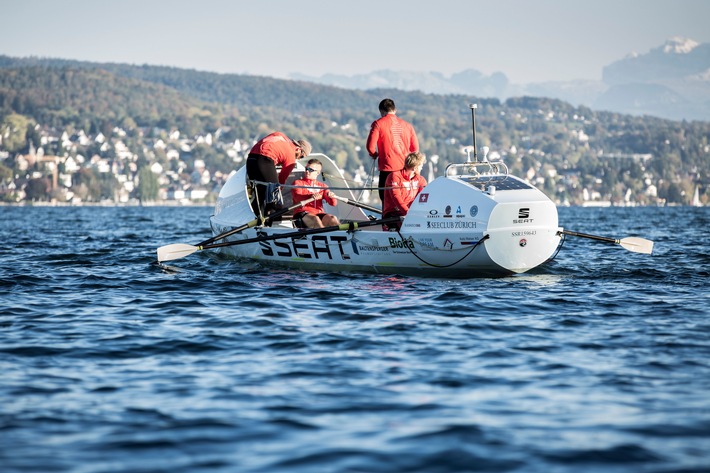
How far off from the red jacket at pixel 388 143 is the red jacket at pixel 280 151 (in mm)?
2612

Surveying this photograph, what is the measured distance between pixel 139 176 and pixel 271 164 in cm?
14781

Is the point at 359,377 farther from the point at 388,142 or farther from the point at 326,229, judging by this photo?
the point at 388,142

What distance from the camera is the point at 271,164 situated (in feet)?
55.7

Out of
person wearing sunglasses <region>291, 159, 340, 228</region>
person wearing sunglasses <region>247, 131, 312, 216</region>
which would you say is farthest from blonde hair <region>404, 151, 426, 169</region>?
person wearing sunglasses <region>247, 131, 312, 216</region>

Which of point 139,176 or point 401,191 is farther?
point 139,176

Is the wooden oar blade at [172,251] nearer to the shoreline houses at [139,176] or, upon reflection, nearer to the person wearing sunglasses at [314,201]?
the person wearing sunglasses at [314,201]

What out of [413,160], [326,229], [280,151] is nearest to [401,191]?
[413,160]

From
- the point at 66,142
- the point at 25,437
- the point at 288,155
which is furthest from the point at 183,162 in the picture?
the point at 25,437

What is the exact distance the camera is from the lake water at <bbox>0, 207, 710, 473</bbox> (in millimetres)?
5453

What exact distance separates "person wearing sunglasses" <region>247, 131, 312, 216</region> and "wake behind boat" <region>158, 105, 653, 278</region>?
1195 millimetres

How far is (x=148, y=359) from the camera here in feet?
26.6

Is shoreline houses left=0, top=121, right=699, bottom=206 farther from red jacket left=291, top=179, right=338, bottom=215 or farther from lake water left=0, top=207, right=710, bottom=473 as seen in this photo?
lake water left=0, top=207, right=710, bottom=473

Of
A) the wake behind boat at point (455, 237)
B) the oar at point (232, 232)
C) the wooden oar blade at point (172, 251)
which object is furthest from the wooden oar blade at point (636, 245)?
the wooden oar blade at point (172, 251)

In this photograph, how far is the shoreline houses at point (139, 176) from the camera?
15438 cm
